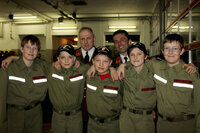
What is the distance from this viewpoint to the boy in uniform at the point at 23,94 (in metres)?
2.33

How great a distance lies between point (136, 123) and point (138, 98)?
1.10 ft

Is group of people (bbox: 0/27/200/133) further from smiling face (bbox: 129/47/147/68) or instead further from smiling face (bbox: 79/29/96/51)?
smiling face (bbox: 79/29/96/51)

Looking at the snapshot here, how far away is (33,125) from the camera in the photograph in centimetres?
247

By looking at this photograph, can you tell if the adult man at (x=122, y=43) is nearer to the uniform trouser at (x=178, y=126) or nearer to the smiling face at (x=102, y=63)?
the smiling face at (x=102, y=63)

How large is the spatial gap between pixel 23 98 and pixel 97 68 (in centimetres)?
119

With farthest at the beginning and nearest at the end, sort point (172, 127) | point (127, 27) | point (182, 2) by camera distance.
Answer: point (127, 27) < point (182, 2) < point (172, 127)

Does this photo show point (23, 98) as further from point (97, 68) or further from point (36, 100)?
point (97, 68)

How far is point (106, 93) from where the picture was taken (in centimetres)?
237

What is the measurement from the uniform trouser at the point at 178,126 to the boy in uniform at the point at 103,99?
636 millimetres

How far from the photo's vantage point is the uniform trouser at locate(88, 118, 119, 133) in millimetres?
2318

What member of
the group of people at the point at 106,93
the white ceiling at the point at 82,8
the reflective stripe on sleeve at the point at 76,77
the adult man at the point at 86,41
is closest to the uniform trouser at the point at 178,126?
the group of people at the point at 106,93

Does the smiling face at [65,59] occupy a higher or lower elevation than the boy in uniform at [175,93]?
higher

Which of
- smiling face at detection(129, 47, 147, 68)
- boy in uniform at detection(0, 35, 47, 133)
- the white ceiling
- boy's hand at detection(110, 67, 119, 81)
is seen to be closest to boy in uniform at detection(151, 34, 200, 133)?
smiling face at detection(129, 47, 147, 68)

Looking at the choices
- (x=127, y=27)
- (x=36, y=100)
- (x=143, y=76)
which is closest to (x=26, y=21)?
(x=127, y=27)
